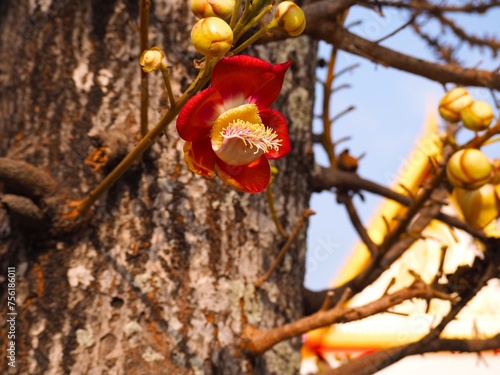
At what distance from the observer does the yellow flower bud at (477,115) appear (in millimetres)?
1075

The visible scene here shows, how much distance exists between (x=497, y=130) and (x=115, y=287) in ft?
2.06

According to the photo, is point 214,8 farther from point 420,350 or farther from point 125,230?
point 420,350

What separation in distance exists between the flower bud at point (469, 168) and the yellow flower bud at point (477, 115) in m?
0.04

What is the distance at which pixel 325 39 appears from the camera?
126 cm

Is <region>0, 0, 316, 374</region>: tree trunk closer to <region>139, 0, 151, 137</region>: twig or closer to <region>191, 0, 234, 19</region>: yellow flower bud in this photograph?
<region>139, 0, 151, 137</region>: twig

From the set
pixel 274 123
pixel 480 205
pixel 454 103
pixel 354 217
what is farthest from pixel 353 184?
pixel 274 123

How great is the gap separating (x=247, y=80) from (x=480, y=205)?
24.9 inches

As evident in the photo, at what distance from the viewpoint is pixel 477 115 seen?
108 centimetres

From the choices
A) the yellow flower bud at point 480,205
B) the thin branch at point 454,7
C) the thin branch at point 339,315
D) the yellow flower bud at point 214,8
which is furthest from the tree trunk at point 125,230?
the thin branch at point 454,7

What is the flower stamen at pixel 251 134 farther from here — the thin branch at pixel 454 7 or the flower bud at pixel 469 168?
the thin branch at pixel 454 7

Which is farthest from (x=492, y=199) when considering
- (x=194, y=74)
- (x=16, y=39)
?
(x=16, y=39)

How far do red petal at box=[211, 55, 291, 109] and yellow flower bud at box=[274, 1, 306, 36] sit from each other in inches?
1.6

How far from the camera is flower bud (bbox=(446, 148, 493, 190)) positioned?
1.08 metres

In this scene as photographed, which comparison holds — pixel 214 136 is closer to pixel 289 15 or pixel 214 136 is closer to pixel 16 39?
Answer: pixel 289 15
